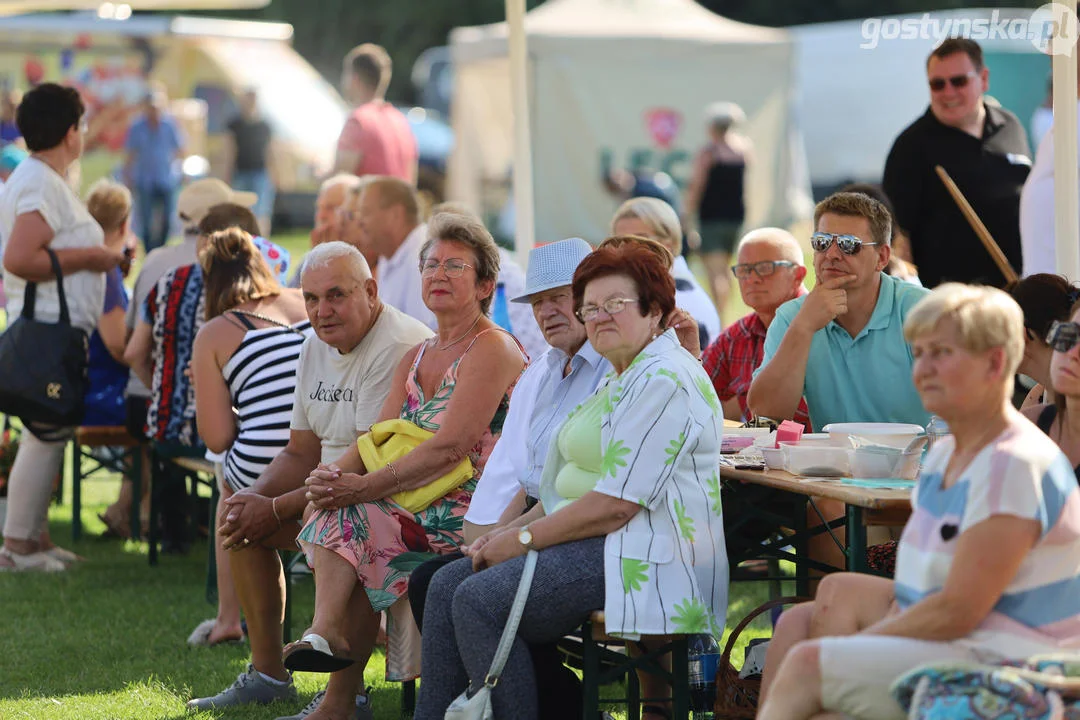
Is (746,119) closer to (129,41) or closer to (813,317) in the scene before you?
(129,41)

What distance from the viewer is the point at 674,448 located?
11.0 ft

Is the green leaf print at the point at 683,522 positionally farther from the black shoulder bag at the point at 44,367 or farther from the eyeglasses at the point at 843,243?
the black shoulder bag at the point at 44,367

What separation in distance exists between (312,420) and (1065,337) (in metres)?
2.41

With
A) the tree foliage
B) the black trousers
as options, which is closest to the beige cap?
the black trousers

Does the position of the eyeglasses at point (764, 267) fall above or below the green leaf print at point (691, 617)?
above

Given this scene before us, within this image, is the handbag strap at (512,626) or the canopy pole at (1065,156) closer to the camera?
the handbag strap at (512,626)

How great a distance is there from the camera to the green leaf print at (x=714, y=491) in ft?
11.3

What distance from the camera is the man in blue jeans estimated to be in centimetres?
1700

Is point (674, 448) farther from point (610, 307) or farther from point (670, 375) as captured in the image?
point (610, 307)

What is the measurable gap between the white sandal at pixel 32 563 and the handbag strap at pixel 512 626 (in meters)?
3.48

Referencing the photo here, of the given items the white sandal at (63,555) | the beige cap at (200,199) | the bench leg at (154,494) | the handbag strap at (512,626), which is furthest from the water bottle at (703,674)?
the beige cap at (200,199)

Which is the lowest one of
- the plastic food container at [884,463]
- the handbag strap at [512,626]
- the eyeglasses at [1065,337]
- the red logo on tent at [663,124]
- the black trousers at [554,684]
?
the black trousers at [554,684]

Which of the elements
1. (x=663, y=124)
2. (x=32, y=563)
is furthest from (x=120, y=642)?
(x=663, y=124)

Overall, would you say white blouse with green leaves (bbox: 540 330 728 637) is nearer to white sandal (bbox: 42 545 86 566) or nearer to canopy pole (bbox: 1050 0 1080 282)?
canopy pole (bbox: 1050 0 1080 282)
